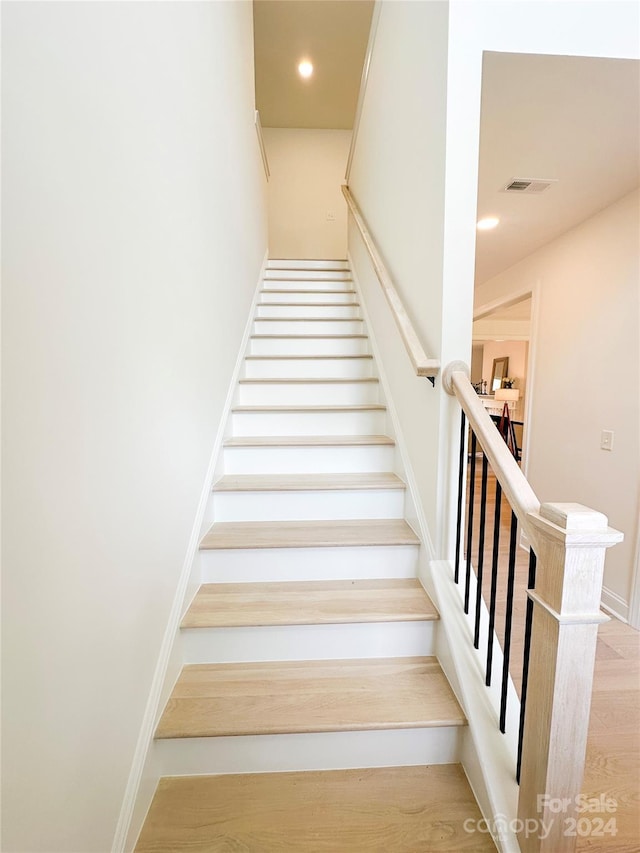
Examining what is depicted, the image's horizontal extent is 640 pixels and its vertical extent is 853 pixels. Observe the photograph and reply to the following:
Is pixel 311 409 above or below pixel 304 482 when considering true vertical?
above

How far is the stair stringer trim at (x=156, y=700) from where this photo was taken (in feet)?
3.03

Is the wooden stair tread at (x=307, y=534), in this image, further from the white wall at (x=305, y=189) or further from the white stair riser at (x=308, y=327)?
the white wall at (x=305, y=189)

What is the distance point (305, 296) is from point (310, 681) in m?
2.75

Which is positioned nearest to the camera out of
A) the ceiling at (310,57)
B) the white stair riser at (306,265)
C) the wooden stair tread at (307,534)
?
the wooden stair tread at (307,534)

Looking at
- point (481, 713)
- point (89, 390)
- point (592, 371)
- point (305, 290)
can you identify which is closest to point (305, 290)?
point (305, 290)

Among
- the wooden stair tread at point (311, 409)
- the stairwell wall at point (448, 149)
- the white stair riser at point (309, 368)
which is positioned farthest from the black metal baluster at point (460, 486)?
the white stair riser at point (309, 368)

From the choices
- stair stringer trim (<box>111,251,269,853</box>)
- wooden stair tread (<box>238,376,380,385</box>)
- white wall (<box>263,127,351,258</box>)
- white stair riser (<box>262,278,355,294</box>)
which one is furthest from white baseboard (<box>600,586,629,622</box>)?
white wall (<box>263,127,351,258</box>)

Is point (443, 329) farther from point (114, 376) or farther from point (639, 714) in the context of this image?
point (639, 714)

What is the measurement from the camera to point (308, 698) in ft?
3.84

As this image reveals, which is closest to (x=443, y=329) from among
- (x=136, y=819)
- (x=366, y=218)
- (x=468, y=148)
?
(x=468, y=148)

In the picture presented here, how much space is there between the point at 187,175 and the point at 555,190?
2.03 meters

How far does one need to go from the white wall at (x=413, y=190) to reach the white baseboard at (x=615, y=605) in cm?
175

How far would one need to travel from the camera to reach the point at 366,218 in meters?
2.88

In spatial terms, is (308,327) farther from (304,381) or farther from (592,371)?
(592,371)
